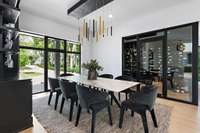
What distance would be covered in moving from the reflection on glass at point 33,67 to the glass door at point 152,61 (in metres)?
4.09

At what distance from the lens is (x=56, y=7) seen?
397cm

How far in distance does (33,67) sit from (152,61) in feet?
15.3

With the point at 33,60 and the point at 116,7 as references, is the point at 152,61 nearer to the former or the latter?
the point at 116,7

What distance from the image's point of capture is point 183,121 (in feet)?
8.70

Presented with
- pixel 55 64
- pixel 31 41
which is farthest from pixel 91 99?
pixel 55 64

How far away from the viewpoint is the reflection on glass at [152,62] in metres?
4.48

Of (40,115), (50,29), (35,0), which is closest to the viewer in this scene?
(40,115)

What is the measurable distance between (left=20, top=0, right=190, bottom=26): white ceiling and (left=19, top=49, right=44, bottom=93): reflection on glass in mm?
1507

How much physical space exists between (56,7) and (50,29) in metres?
1.37

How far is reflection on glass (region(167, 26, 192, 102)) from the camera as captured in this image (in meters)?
3.79

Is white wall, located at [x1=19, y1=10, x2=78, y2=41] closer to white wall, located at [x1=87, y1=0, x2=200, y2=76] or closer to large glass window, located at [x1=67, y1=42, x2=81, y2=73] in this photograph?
large glass window, located at [x1=67, y1=42, x2=81, y2=73]

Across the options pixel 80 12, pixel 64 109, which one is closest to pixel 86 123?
pixel 64 109

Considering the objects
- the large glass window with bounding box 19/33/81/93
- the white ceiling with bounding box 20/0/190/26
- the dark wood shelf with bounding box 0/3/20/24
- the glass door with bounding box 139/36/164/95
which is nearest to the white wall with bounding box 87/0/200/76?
the white ceiling with bounding box 20/0/190/26

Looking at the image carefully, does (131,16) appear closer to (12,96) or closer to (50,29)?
(50,29)
